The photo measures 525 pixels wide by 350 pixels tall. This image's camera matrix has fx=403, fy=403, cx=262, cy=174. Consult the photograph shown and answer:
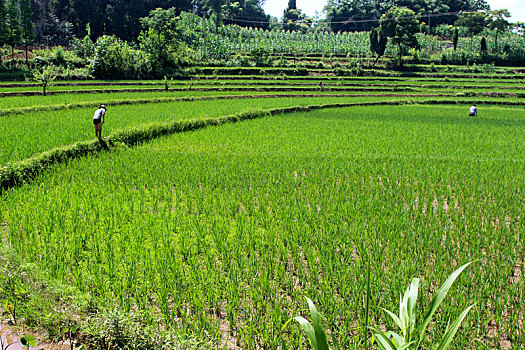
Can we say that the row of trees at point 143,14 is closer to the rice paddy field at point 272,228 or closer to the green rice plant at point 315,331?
the rice paddy field at point 272,228

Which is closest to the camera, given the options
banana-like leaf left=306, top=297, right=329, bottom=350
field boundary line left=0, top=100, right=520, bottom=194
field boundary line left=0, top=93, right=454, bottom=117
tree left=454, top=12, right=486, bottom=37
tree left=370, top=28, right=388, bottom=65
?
banana-like leaf left=306, top=297, right=329, bottom=350

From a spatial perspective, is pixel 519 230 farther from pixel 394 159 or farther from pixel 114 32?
pixel 114 32

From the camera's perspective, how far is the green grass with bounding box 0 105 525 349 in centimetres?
316

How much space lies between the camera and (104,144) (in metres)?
9.69

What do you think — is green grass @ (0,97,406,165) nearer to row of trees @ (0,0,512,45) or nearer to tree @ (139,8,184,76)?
tree @ (139,8,184,76)

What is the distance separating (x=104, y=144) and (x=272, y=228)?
21.4 ft

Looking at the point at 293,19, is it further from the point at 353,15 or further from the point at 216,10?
the point at 216,10

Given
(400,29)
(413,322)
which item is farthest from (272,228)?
(400,29)

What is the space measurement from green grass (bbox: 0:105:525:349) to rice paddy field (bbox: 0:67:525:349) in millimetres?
25

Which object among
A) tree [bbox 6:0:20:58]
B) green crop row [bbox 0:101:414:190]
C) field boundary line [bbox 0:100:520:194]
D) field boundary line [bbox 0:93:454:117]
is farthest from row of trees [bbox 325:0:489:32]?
green crop row [bbox 0:101:414:190]

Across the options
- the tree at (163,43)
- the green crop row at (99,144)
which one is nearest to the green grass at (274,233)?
the green crop row at (99,144)

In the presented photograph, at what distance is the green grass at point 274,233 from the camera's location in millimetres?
3160

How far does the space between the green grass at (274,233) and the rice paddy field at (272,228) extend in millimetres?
25

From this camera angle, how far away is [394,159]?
29.6ft
